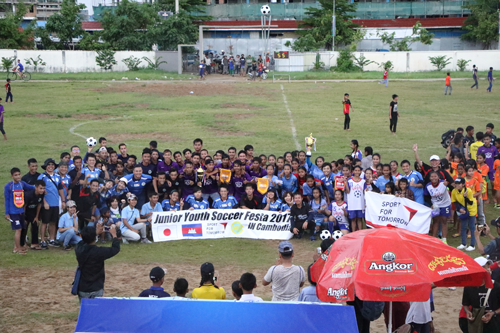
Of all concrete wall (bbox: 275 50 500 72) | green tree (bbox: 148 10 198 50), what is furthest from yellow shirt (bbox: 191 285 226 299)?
green tree (bbox: 148 10 198 50)

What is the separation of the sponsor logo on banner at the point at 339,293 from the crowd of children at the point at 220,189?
6853mm

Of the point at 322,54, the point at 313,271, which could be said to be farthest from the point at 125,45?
the point at 313,271

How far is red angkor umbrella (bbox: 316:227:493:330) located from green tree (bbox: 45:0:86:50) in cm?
6169

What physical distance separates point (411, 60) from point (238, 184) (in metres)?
45.0

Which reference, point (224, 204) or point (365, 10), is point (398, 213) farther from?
point (365, 10)

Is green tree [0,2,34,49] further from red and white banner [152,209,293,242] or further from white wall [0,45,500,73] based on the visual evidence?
red and white banner [152,209,293,242]

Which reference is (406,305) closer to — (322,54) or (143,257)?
(143,257)

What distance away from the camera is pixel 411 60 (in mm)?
55062

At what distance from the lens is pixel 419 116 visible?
29.3 m

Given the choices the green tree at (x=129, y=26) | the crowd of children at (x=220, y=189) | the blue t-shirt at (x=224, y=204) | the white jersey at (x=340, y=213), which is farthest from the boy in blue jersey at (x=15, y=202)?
the green tree at (x=129, y=26)

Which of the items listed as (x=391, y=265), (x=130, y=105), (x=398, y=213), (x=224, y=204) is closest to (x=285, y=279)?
(x=391, y=265)

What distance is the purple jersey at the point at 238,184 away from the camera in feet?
47.2

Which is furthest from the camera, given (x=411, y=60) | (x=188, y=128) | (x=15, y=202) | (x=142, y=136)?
(x=411, y=60)

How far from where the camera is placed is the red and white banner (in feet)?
43.5
